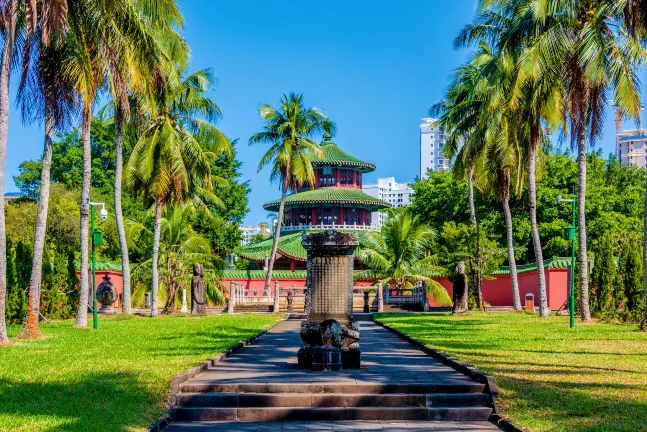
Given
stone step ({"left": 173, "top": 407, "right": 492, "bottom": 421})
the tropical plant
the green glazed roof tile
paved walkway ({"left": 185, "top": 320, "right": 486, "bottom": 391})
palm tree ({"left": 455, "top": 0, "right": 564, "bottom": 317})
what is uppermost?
the green glazed roof tile

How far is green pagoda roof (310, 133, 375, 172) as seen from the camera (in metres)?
52.0

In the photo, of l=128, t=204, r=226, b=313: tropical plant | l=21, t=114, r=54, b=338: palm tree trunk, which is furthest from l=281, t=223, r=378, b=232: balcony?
l=21, t=114, r=54, b=338: palm tree trunk

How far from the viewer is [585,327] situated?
20797mm

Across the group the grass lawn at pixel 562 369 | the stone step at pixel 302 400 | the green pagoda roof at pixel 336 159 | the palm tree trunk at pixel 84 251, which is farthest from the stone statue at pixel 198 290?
the green pagoda roof at pixel 336 159

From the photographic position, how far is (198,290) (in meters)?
29.7

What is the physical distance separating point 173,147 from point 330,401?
20306mm

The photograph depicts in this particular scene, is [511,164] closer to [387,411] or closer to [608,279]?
[608,279]

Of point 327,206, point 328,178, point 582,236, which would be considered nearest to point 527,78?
point 582,236

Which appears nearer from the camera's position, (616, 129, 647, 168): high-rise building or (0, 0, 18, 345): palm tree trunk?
(0, 0, 18, 345): palm tree trunk

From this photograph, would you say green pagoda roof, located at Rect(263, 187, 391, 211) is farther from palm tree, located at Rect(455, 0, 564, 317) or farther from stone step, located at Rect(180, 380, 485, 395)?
stone step, located at Rect(180, 380, 485, 395)

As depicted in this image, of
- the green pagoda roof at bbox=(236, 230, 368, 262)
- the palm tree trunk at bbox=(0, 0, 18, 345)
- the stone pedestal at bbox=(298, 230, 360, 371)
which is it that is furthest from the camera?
the green pagoda roof at bbox=(236, 230, 368, 262)

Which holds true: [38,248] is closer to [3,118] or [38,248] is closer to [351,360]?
[3,118]

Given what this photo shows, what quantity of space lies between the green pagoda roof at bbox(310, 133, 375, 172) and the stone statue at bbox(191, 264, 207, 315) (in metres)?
22.9

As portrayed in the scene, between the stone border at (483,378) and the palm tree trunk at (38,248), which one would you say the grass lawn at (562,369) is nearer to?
the stone border at (483,378)
